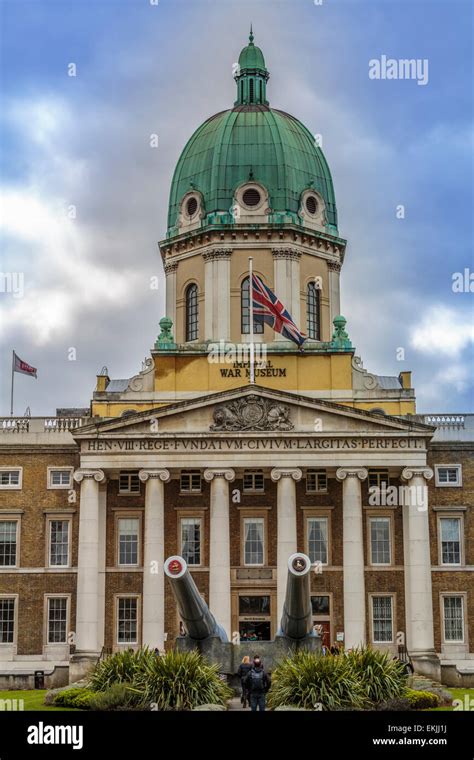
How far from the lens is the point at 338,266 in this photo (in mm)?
71750

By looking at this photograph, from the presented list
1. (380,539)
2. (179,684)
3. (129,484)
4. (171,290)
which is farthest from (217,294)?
(179,684)

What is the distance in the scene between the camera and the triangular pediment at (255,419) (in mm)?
60469

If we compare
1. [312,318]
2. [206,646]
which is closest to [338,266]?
[312,318]

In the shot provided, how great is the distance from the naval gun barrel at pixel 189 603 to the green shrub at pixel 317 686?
11.7 ft

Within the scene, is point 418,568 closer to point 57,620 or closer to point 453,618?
point 453,618

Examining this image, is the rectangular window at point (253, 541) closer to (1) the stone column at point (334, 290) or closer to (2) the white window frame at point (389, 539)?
(2) the white window frame at point (389, 539)

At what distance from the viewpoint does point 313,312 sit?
7044 centimetres

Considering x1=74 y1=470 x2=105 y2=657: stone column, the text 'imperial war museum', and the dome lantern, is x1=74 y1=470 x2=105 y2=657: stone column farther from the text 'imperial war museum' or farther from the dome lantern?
the dome lantern

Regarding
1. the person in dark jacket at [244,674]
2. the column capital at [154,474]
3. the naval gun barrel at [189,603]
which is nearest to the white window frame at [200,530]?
the column capital at [154,474]

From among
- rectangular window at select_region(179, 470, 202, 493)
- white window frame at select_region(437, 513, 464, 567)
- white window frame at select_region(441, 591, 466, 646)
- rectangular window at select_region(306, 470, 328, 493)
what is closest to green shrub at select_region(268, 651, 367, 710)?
rectangular window at select_region(306, 470, 328, 493)

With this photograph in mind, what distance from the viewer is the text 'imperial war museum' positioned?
60062mm

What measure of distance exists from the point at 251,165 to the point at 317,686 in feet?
127
